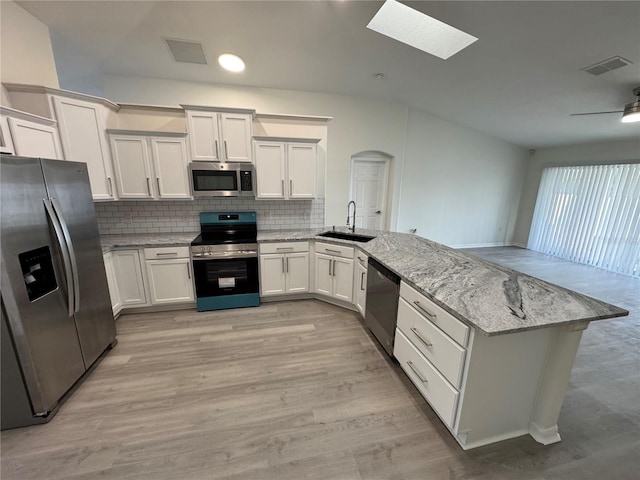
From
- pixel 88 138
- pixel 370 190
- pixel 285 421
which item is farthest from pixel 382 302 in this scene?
pixel 88 138

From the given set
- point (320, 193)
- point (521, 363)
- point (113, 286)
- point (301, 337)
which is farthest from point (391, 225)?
point (113, 286)

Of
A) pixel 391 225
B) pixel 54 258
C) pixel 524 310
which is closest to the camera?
pixel 524 310

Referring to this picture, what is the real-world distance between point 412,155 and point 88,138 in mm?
5330

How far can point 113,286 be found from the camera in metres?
2.89

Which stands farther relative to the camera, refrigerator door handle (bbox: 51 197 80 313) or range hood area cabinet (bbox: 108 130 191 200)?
range hood area cabinet (bbox: 108 130 191 200)

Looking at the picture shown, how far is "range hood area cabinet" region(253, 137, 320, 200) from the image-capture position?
330 cm

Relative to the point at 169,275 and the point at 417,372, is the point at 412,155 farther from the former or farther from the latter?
the point at 169,275

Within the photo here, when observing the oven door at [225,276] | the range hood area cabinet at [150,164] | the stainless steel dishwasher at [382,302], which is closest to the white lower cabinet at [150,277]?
the oven door at [225,276]

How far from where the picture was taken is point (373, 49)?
2.99m

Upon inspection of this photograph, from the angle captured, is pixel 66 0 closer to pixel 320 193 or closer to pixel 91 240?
pixel 91 240

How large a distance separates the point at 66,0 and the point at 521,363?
4.56m

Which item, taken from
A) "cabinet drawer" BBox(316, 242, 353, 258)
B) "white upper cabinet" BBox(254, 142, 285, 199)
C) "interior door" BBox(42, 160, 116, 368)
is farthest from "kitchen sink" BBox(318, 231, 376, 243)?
"interior door" BBox(42, 160, 116, 368)

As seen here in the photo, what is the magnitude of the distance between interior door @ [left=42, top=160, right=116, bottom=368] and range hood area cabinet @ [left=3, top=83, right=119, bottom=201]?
728 millimetres

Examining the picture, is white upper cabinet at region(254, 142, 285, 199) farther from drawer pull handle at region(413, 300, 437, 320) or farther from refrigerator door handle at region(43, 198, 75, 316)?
drawer pull handle at region(413, 300, 437, 320)
